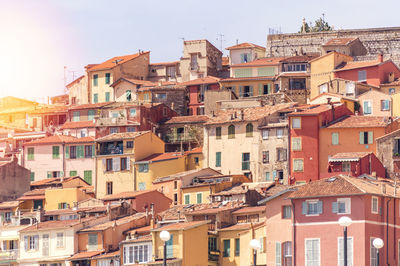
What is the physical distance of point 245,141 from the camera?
94.0m

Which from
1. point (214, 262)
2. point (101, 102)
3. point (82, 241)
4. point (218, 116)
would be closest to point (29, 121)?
point (101, 102)

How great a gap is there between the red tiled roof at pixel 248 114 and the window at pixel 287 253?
23.6 m

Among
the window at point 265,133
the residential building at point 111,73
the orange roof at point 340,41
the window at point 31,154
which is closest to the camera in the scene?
the window at point 265,133

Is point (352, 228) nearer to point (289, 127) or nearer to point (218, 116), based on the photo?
point (289, 127)

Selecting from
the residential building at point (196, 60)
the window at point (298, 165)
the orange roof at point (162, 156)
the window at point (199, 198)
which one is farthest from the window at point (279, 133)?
the residential building at point (196, 60)

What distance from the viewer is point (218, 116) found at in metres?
98.6

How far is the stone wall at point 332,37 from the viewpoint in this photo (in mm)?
116688

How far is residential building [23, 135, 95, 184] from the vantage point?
104m

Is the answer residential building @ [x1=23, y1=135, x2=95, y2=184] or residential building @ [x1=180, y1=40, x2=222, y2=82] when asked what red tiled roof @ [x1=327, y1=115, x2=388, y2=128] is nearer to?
residential building @ [x1=23, y1=135, x2=95, y2=184]

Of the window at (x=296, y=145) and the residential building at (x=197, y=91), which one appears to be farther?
the residential building at (x=197, y=91)

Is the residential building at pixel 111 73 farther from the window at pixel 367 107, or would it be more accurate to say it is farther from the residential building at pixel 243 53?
the window at pixel 367 107

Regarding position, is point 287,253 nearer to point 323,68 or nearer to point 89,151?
point 323,68

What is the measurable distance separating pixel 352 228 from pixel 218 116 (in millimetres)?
32214

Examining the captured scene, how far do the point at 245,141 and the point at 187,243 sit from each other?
840 inches
